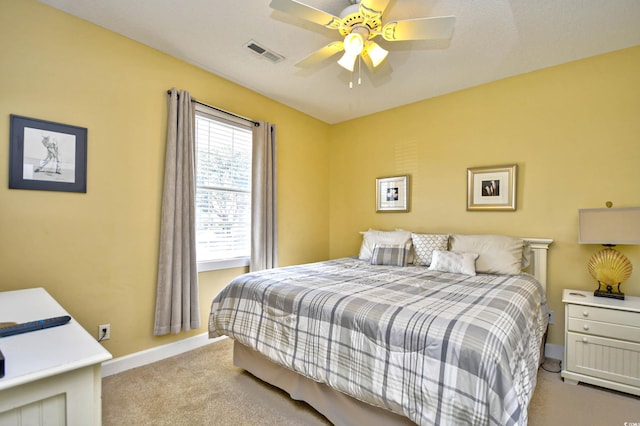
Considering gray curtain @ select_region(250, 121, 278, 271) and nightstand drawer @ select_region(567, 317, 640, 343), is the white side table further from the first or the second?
nightstand drawer @ select_region(567, 317, 640, 343)

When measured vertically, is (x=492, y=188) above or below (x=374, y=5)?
below

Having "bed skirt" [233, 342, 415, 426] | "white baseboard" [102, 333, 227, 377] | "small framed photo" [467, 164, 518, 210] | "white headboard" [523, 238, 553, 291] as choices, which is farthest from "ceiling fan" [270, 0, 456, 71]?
"white baseboard" [102, 333, 227, 377]

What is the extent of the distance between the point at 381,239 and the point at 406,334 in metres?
2.01

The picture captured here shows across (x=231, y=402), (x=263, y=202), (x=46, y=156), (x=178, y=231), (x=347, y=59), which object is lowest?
(x=231, y=402)

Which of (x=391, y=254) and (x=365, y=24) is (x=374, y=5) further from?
(x=391, y=254)

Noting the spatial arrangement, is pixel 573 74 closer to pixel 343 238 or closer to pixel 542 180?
pixel 542 180

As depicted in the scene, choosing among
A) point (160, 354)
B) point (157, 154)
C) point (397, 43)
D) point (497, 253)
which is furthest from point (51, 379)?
point (497, 253)

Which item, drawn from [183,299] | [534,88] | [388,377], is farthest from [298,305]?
[534,88]

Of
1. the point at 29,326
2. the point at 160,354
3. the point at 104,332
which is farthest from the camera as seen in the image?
the point at 160,354

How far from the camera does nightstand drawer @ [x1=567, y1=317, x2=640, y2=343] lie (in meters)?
2.07

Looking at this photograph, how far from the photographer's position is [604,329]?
2.16 m

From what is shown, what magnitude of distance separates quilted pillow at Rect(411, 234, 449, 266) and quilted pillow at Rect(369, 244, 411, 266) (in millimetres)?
100

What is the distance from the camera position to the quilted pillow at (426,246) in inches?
118

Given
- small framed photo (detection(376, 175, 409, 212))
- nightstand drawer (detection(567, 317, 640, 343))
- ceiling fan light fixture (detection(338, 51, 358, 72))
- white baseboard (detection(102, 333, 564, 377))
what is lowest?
white baseboard (detection(102, 333, 564, 377))
